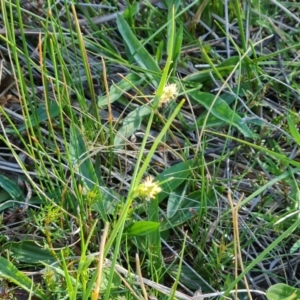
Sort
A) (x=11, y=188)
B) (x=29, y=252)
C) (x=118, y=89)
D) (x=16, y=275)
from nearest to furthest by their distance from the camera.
Result: 1. (x=16, y=275)
2. (x=29, y=252)
3. (x=11, y=188)
4. (x=118, y=89)

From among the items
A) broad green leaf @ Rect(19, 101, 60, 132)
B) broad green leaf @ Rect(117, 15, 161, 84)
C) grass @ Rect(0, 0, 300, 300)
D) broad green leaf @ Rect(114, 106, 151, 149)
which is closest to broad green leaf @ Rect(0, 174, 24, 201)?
grass @ Rect(0, 0, 300, 300)

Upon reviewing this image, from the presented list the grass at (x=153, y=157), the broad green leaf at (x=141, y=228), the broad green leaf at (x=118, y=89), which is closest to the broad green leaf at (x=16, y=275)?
the grass at (x=153, y=157)

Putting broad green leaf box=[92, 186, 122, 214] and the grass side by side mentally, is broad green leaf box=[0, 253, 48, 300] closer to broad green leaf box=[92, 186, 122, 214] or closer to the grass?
the grass

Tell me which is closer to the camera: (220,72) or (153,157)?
(153,157)

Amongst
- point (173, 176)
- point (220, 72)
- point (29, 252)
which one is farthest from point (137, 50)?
point (29, 252)

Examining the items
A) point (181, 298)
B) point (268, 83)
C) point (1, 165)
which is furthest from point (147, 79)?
point (181, 298)

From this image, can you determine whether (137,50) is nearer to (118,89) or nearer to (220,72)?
(118,89)

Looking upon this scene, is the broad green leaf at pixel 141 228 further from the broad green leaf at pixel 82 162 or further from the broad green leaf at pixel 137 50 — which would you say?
the broad green leaf at pixel 137 50
